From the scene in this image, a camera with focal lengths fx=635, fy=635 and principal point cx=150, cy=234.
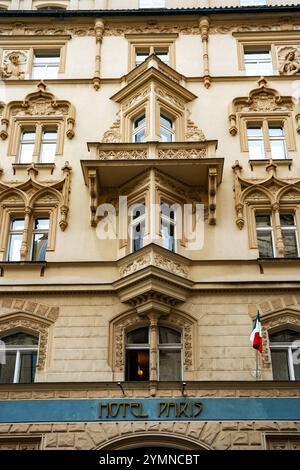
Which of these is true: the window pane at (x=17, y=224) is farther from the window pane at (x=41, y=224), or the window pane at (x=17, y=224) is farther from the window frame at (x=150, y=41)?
the window frame at (x=150, y=41)

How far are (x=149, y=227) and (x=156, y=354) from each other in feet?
11.7

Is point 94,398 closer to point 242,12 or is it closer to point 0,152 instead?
point 0,152

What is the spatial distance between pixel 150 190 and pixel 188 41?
25.3 ft

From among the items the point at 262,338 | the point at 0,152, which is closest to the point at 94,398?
the point at 262,338

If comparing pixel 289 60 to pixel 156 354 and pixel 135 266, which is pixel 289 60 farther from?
pixel 156 354

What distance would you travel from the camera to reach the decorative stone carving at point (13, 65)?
2286 centimetres

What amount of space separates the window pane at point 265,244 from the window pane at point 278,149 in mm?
2930

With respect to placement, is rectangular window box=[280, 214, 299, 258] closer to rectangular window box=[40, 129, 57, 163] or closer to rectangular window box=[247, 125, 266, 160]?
rectangular window box=[247, 125, 266, 160]

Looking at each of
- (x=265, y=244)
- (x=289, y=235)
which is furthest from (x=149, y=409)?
(x=289, y=235)

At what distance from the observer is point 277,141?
21.0 meters

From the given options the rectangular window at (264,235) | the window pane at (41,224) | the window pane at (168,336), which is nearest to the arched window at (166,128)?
the rectangular window at (264,235)

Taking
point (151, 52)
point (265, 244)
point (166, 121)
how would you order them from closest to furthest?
point (265, 244)
point (166, 121)
point (151, 52)

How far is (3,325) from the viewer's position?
1758 cm
